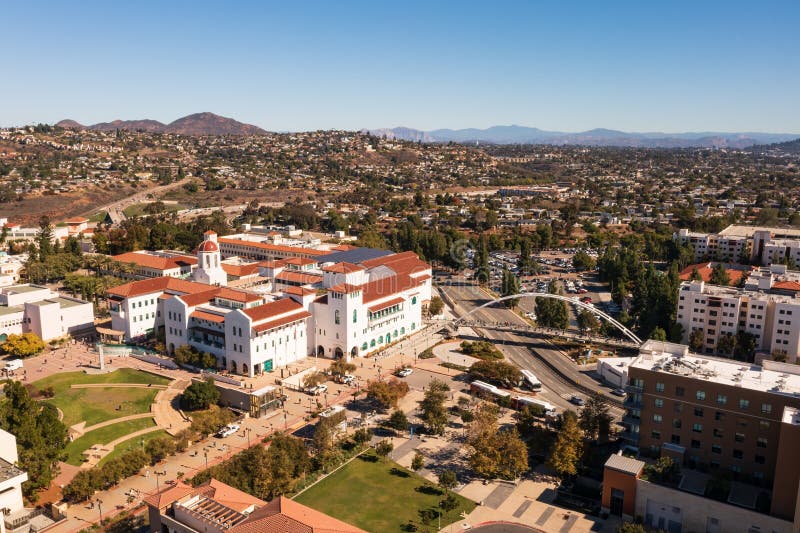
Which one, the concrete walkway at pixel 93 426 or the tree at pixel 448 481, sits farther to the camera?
the concrete walkway at pixel 93 426

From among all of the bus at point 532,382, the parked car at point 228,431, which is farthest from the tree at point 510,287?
the parked car at point 228,431

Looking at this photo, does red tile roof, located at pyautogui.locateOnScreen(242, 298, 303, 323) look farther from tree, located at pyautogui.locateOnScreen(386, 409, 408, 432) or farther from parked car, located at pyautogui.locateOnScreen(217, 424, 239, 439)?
tree, located at pyautogui.locateOnScreen(386, 409, 408, 432)

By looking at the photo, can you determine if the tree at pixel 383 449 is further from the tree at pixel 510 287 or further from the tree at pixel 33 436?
the tree at pixel 510 287

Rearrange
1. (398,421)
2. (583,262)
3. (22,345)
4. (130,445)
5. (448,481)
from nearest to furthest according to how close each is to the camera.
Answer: (448,481) < (130,445) < (398,421) < (22,345) < (583,262)

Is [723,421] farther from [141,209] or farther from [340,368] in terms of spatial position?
[141,209]

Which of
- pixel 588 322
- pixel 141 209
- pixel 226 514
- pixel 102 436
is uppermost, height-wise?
pixel 141 209

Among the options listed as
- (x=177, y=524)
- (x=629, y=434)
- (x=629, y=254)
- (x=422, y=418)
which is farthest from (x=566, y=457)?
(x=629, y=254)

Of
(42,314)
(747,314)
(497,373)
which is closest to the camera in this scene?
(497,373)

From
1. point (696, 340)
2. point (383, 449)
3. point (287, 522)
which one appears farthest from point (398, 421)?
point (696, 340)
